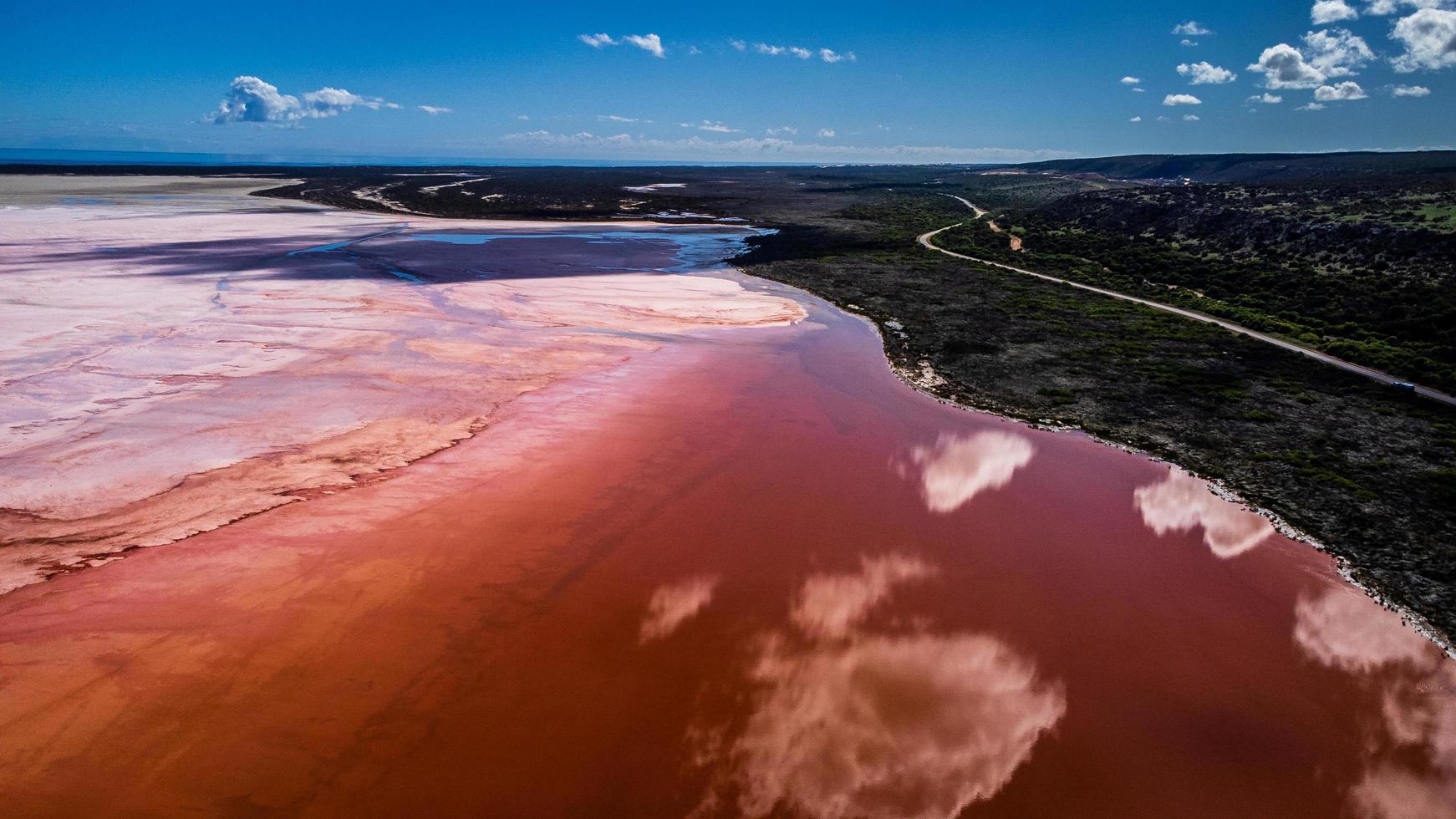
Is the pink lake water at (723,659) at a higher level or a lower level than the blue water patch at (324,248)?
lower

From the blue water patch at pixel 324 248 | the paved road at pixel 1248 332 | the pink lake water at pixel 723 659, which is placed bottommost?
the pink lake water at pixel 723 659

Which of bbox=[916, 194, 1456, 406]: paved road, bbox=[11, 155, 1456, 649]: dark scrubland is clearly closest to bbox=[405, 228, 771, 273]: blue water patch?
bbox=[11, 155, 1456, 649]: dark scrubland

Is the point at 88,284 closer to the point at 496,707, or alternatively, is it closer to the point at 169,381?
the point at 169,381

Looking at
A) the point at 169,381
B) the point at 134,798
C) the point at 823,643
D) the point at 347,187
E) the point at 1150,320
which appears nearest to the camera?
the point at 134,798

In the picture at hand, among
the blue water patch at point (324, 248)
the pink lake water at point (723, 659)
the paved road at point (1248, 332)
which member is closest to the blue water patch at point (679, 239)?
the blue water patch at point (324, 248)

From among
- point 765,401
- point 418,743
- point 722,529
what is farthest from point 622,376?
point 418,743

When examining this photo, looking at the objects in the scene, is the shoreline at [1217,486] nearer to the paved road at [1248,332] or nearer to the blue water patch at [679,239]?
the paved road at [1248,332]
